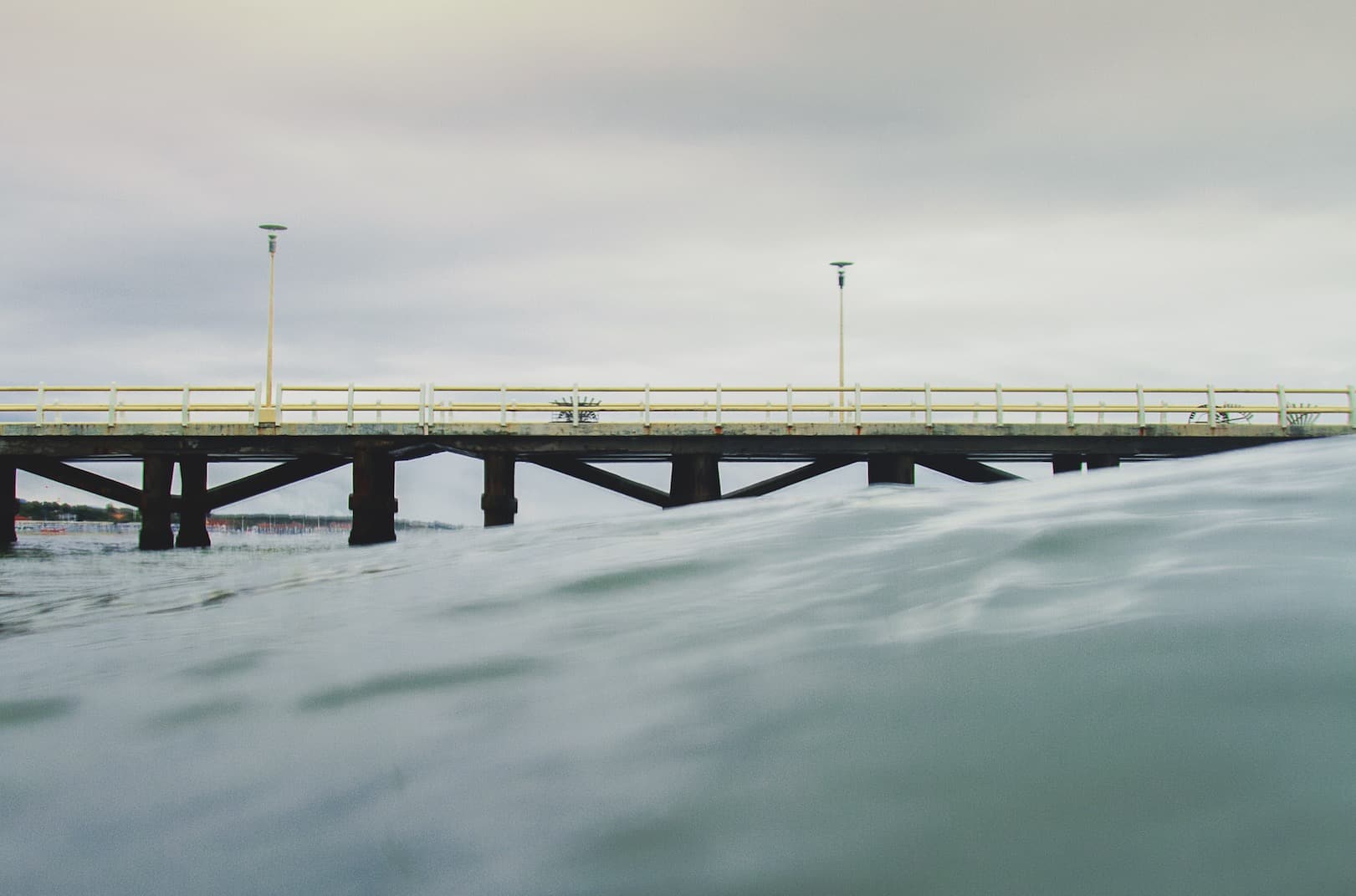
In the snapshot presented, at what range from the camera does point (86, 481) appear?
19453mm

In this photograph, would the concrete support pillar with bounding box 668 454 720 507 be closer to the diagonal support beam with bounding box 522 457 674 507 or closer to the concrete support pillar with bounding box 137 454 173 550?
the diagonal support beam with bounding box 522 457 674 507

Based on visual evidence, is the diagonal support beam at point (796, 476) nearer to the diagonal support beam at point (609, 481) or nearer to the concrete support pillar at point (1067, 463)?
the diagonal support beam at point (609, 481)

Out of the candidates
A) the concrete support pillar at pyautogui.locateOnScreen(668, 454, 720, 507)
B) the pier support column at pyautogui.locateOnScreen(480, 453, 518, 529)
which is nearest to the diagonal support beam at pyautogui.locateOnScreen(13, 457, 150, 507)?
the pier support column at pyautogui.locateOnScreen(480, 453, 518, 529)

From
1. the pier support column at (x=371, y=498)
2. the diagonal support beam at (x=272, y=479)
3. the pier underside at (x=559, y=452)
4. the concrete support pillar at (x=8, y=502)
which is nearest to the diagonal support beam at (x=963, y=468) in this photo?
the pier underside at (x=559, y=452)

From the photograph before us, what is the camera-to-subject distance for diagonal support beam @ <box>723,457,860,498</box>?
1773 centimetres

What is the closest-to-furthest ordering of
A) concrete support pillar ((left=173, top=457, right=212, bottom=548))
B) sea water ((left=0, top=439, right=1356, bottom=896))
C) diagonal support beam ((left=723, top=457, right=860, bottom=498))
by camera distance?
sea water ((left=0, top=439, right=1356, bottom=896)) < diagonal support beam ((left=723, top=457, right=860, bottom=498)) < concrete support pillar ((left=173, top=457, right=212, bottom=548))

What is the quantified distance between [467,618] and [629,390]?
51.2 feet

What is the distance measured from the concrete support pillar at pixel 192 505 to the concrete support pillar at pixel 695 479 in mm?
10300

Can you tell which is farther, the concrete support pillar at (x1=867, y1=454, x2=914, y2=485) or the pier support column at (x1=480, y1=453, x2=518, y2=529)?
the concrete support pillar at (x1=867, y1=454, x2=914, y2=485)

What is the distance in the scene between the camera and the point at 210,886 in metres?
1.48

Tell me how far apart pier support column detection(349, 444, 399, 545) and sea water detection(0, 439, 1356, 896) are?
15.2m

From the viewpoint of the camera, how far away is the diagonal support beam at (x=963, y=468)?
18.8 metres

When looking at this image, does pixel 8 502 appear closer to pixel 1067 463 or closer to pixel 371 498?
pixel 371 498

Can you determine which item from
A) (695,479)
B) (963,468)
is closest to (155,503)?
(695,479)
